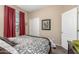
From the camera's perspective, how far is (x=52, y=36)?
6.40 ft

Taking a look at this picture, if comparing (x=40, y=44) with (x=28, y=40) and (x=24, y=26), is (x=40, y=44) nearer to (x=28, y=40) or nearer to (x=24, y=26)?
(x=28, y=40)

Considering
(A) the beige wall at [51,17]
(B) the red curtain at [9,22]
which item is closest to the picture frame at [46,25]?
(A) the beige wall at [51,17]

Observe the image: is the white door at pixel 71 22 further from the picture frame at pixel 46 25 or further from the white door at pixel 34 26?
the white door at pixel 34 26

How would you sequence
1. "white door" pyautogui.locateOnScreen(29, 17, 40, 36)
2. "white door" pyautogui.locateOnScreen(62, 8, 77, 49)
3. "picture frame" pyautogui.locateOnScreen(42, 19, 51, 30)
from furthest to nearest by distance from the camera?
"white door" pyautogui.locateOnScreen(62, 8, 77, 49), "white door" pyautogui.locateOnScreen(29, 17, 40, 36), "picture frame" pyautogui.locateOnScreen(42, 19, 51, 30)

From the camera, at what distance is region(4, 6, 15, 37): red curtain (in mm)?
1853

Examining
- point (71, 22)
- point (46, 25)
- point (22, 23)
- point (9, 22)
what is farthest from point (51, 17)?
point (9, 22)

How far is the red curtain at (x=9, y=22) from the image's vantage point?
185 centimetres

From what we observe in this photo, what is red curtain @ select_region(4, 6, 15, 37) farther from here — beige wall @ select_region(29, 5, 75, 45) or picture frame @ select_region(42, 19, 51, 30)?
picture frame @ select_region(42, 19, 51, 30)

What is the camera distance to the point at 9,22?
1.91 m

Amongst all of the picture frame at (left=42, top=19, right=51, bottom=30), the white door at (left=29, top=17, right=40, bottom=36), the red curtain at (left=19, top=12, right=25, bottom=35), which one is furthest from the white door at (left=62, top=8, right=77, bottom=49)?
the red curtain at (left=19, top=12, right=25, bottom=35)

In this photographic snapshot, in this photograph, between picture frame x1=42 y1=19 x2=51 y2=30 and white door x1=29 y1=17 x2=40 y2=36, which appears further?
white door x1=29 y1=17 x2=40 y2=36

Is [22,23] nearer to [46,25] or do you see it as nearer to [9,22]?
[9,22]

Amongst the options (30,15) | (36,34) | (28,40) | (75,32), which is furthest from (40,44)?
(75,32)
